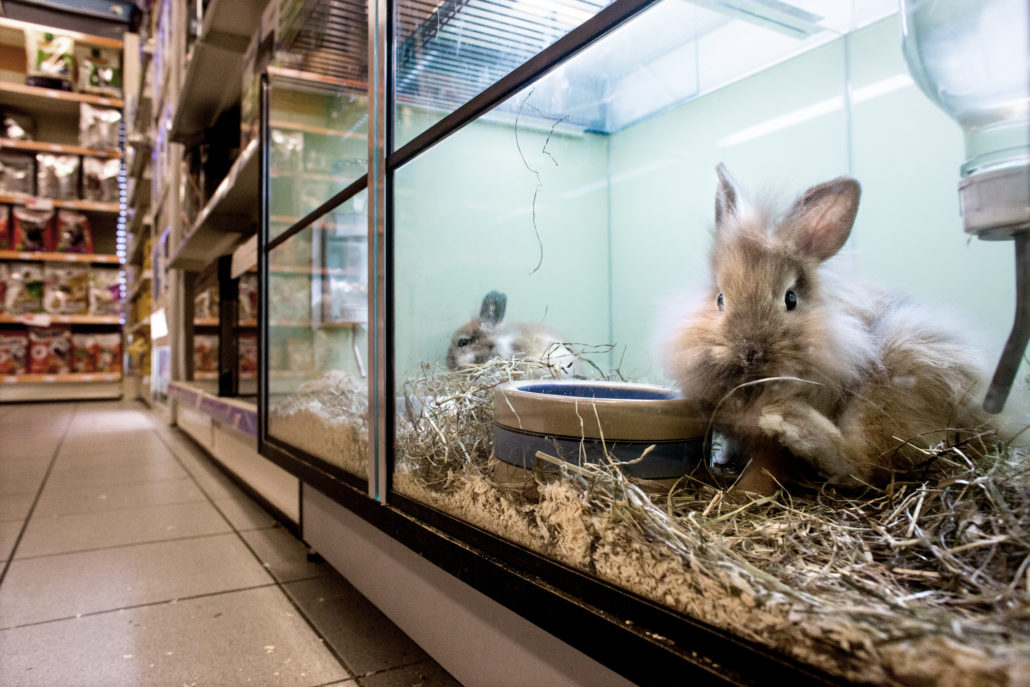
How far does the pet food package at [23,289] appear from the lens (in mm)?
5996

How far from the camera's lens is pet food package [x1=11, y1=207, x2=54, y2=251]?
6.02m

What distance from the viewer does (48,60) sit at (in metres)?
6.22

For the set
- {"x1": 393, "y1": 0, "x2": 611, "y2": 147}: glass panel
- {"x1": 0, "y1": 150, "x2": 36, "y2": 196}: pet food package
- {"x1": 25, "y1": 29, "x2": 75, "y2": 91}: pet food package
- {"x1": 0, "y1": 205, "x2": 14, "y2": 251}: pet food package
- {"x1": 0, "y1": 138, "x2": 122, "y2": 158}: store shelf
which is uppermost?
{"x1": 25, "y1": 29, "x2": 75, "y2": 91}: pet food package

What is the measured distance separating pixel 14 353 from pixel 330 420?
6421 mm

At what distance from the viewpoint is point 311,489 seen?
146cm

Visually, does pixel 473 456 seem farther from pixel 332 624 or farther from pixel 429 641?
Result: pixel 332 624

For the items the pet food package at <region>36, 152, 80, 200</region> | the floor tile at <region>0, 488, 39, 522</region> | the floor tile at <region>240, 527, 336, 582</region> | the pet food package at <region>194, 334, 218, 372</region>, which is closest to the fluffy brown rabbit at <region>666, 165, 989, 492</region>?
the floor tile at <region>240, 527, 336, 582</region>

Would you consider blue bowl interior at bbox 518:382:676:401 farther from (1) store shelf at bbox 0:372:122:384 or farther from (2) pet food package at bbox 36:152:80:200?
(2) pet food package at bbox 36:152:80:200

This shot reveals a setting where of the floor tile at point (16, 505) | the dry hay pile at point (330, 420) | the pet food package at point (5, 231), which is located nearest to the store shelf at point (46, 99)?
the pet food package at point (5, 231)

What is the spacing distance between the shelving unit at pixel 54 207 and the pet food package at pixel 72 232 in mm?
64

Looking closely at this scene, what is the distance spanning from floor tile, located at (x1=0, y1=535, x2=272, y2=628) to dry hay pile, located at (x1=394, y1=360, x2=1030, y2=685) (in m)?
0.91

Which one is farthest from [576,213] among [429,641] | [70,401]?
[70,401]

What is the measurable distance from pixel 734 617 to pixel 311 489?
121cm

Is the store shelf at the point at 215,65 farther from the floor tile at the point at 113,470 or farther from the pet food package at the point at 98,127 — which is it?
the pet food package at the point at 98,127
